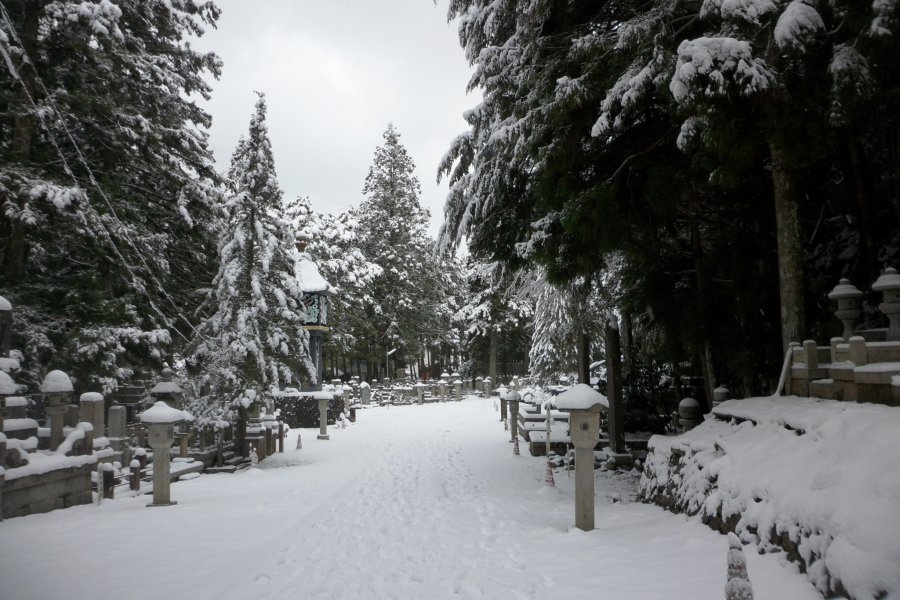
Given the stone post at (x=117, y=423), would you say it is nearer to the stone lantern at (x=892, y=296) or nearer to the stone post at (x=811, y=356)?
the stone post at (x=811, y=356)

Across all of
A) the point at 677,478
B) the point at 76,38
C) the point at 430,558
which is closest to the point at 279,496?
the point at 430,558

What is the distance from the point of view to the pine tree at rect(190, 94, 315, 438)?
1147 cm

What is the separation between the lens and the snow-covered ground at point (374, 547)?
450 centimetres

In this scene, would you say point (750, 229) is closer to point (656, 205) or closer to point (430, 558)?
point (656, 205)

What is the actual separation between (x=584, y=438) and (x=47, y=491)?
707 cm

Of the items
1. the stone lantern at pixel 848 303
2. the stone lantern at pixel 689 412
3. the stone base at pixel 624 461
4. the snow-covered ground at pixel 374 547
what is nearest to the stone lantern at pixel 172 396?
the snow-covered ground at pixel 374 547

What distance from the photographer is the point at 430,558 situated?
564 cm

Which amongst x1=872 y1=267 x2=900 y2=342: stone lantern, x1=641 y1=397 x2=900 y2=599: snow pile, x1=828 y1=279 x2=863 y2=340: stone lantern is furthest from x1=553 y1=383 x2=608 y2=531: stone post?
x1=872 y1=267 x2=900 y2=342: stone lantern

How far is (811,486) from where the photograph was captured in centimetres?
371

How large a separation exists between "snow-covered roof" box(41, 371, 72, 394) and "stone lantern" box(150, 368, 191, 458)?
5.76ft

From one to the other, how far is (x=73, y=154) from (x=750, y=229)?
1344cm

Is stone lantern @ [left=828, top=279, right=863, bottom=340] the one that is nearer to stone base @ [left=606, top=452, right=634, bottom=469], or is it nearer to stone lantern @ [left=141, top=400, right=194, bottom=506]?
stone base @ [left=606, top=452, right=634, bottom=469]

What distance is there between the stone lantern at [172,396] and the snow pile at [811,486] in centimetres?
879

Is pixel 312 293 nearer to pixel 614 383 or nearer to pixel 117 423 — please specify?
pixel 117 423
